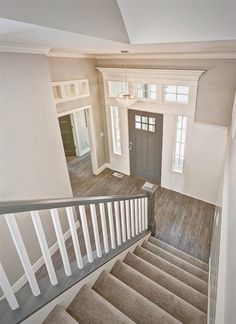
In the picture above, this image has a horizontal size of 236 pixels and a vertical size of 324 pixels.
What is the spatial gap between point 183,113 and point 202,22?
2.54m

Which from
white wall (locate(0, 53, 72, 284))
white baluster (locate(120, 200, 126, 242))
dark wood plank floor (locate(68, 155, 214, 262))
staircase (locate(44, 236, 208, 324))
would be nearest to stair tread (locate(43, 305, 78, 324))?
staircase (locate(44, 236, 208, 324))

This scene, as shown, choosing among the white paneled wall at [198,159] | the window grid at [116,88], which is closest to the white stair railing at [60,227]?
the white paneled wall at [198,159]

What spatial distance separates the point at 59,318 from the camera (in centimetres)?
141

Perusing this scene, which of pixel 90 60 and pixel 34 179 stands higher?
pixel 90 60

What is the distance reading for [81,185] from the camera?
5.27 m

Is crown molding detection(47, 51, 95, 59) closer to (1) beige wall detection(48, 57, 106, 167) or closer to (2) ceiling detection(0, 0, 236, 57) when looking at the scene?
(1) beige wall detection(48, 57, 106, 167)

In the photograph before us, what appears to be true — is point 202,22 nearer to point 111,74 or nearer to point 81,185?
point 111,74

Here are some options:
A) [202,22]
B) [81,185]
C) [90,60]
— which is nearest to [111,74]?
[90,60]

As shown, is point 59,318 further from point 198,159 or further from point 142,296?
point 198,159

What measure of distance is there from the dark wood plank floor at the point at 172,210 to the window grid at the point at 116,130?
2.32 ft

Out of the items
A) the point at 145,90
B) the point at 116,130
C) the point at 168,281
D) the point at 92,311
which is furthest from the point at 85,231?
the point at 116,130

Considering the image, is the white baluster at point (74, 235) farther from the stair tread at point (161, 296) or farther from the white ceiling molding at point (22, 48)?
the white ceiling molding at point (22, 48)

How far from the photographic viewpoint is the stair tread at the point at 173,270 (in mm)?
2359

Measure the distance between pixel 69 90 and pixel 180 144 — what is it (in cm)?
261
